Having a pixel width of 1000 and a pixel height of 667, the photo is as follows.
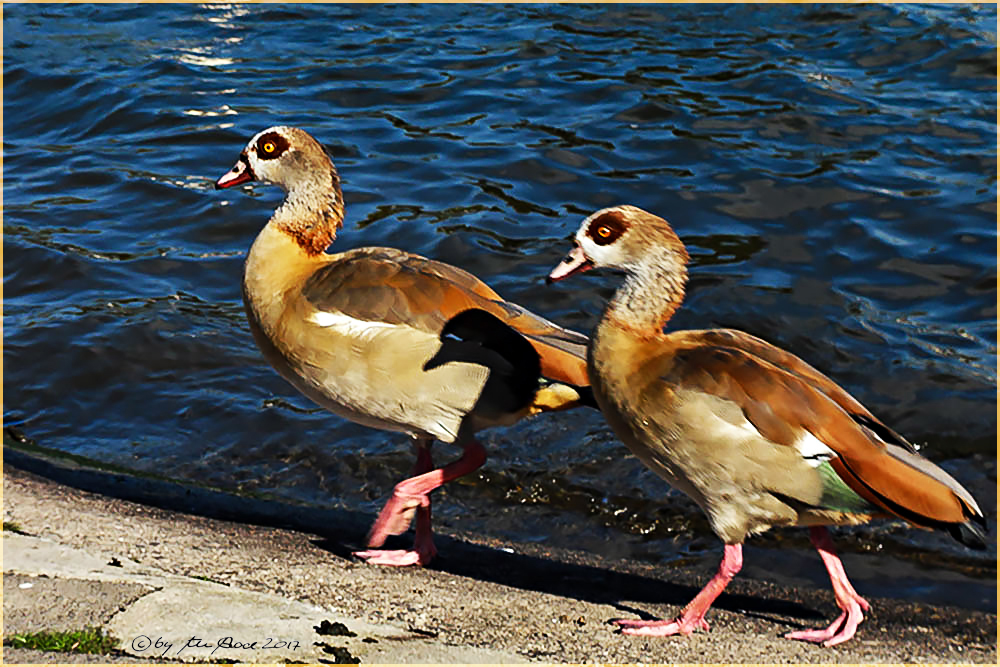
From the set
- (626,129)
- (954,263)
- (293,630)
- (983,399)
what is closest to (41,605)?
(293,630)

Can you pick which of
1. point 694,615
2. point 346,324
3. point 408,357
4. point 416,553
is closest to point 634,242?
point 408,357

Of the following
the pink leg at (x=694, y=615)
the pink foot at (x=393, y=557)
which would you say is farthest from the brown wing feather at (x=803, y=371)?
the pink foot at (x=393, y=557)

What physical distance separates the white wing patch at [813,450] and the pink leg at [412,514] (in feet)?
5.39

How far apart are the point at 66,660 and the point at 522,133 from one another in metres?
8.55

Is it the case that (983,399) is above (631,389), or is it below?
below

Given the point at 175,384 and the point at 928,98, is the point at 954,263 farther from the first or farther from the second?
the point at 175,384

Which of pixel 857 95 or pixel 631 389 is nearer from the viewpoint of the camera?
pixel 631 389

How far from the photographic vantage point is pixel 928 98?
12320mm

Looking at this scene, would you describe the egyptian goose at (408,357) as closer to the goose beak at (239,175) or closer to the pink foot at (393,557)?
the pink foot at (393,557)

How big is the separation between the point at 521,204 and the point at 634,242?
5.62 m

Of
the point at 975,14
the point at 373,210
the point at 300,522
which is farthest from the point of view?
the point at 975,14

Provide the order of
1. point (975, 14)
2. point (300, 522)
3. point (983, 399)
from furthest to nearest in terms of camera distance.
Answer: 1. point (975, 14)
2. point (983, 399)
3. point (300, 522)

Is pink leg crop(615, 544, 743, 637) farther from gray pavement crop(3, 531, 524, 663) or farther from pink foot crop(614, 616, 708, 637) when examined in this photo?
gray pavement crop(3, 531, 524, 663)

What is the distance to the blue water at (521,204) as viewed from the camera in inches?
296
